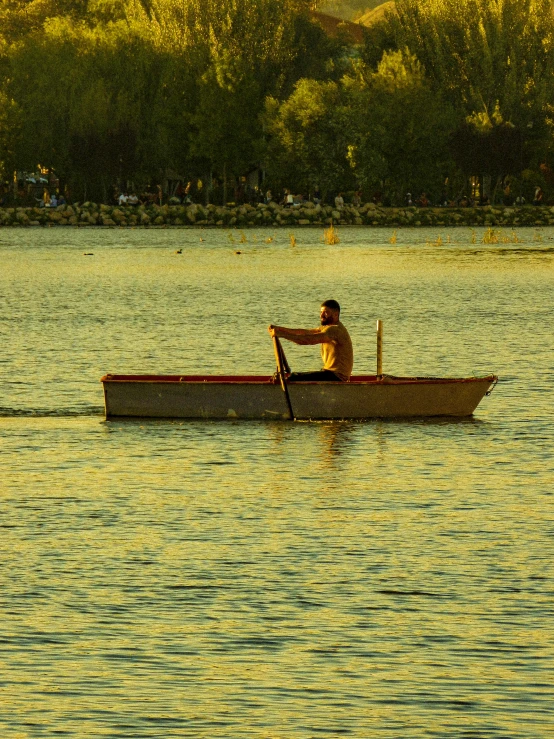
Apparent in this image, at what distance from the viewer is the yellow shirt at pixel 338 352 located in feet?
76.4

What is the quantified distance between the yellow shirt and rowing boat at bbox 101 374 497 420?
0.33 m

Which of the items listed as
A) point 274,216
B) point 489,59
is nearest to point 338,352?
point 489,59

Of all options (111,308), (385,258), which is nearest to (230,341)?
(111,308)

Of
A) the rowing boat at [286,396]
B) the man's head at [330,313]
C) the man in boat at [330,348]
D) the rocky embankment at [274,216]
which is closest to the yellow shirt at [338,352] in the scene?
the man in boat at [330,348]

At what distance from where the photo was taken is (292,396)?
23375 millimetres

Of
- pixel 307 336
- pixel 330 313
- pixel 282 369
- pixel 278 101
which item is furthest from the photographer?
pixel 278 101

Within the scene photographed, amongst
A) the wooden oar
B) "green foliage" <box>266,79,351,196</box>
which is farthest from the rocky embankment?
the wooden oar

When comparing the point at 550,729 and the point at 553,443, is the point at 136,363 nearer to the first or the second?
the point at 553,443

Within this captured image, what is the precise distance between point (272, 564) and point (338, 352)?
906cm

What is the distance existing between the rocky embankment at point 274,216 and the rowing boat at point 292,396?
314 ft

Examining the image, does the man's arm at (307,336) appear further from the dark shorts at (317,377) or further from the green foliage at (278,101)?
the green foliage at (278,101)

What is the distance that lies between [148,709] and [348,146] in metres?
105

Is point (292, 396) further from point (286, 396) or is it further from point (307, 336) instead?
point (307, 336)

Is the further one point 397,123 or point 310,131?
point 397,123
